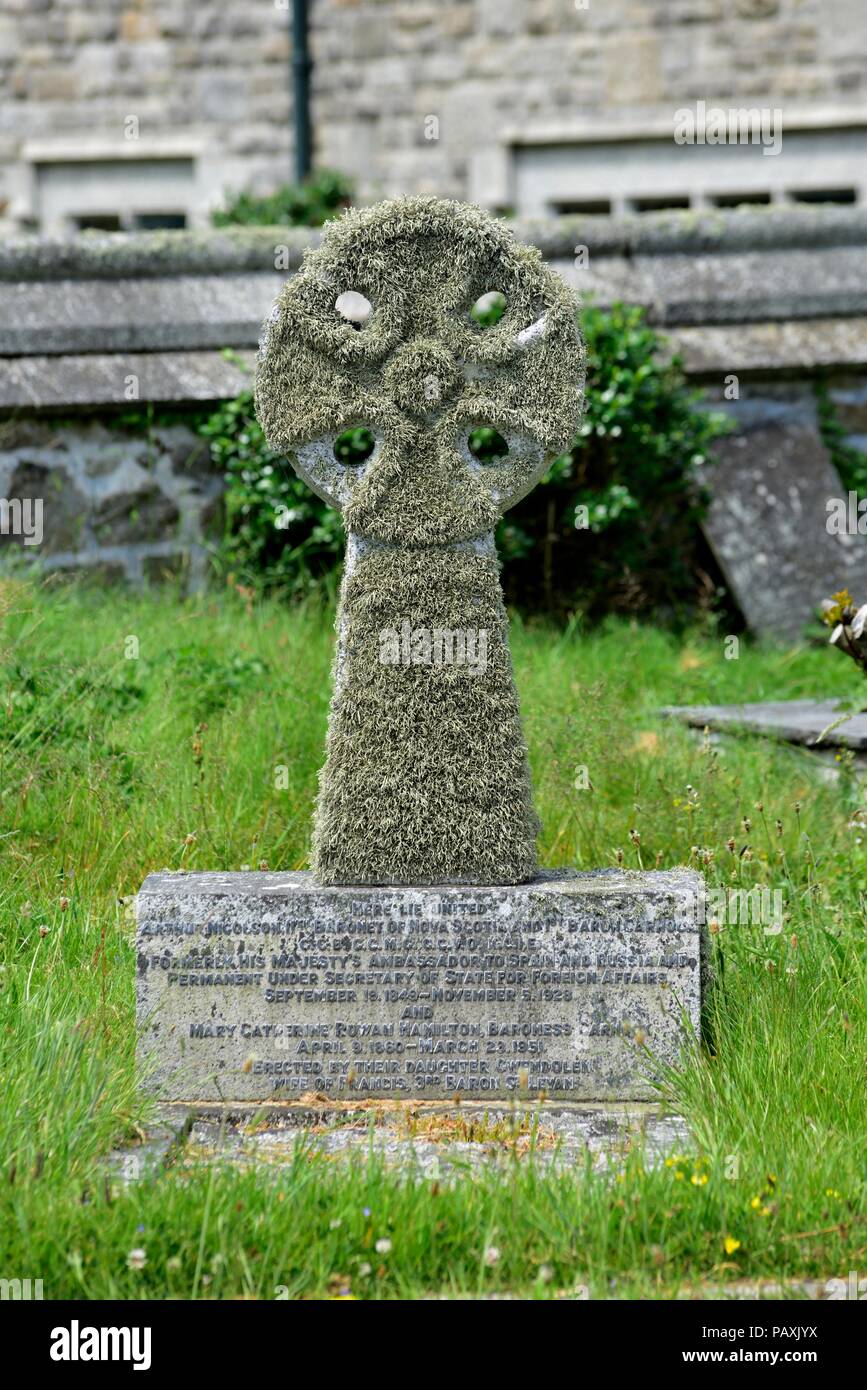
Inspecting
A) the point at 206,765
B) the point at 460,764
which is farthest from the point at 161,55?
the point at 460,764

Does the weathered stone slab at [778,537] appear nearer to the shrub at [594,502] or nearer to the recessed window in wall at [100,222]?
the shrub at [594,502]

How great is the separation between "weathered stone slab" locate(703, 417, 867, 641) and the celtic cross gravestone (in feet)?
11.0

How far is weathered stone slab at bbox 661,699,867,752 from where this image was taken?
5199 millimetres

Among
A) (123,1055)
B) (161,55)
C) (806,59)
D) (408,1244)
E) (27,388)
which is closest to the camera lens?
(408,1244)

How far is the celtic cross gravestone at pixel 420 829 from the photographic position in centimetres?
353

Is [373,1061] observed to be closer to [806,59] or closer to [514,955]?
[514,955]

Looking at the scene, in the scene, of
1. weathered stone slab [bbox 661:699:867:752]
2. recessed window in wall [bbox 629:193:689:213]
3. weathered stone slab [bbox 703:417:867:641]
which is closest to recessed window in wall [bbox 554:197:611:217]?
recessed window in wall [bbox 629:193:689:213]

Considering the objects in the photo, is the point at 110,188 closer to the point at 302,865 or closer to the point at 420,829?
the point at 302,865

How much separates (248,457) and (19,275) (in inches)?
51.1

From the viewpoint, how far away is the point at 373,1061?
3.55m

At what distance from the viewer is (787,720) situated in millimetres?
5391

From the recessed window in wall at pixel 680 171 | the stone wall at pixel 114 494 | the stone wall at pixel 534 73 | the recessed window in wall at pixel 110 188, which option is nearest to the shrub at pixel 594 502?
the stone wall at pixel 114 494

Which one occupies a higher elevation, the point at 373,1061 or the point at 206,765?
the point at 206,765

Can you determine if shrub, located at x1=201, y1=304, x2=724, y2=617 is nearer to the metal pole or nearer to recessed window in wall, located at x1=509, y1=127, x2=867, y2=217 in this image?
recessed window in wall, located at x1=509, y1=127, x2=867, y2=217
